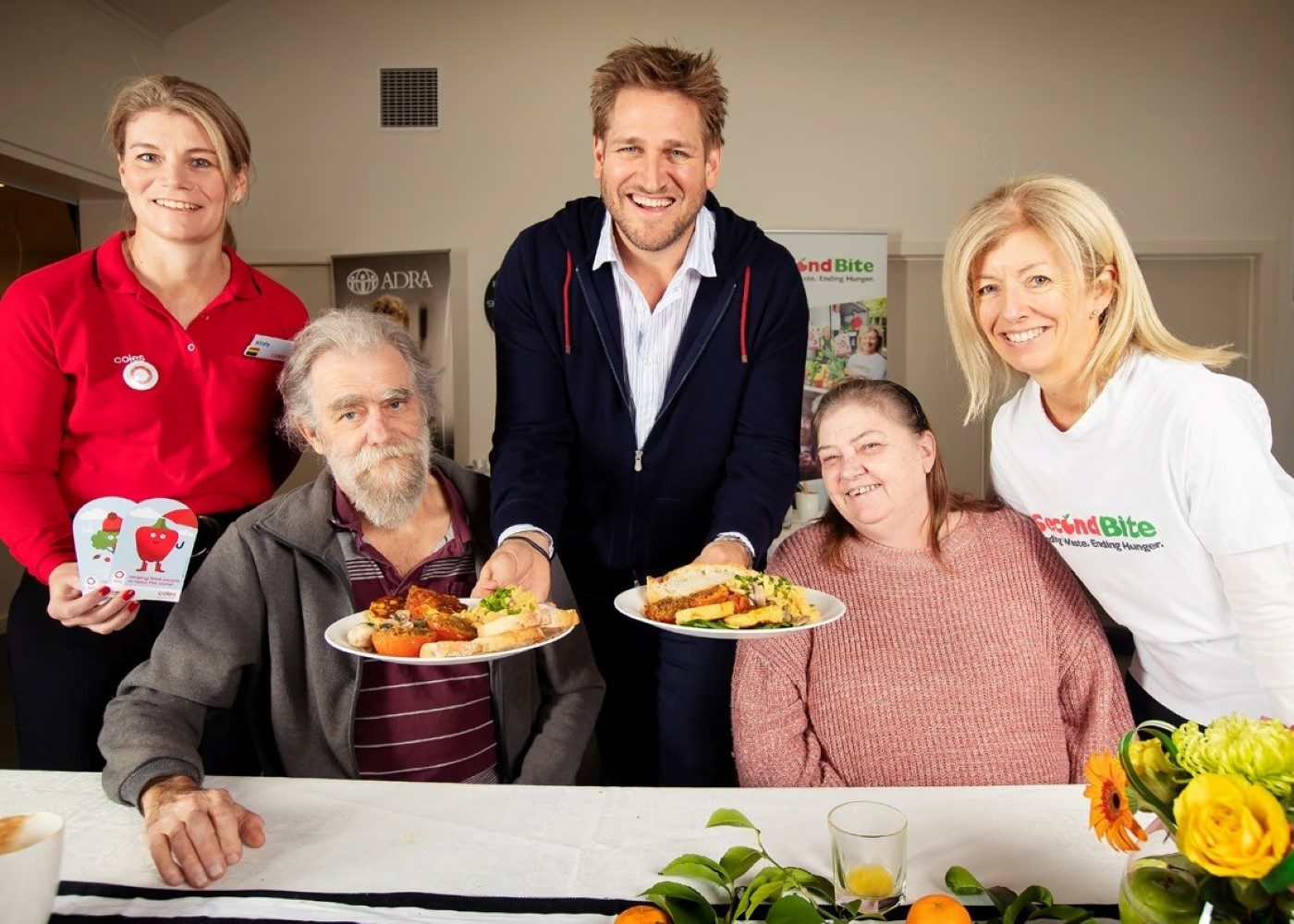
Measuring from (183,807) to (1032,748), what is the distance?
4.78 ft

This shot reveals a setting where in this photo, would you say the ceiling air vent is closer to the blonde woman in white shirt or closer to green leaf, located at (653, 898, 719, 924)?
the blonde woman in white shirt

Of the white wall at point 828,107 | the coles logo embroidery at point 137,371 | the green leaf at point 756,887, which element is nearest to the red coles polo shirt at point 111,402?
the coles logo embroidery at point 137,371

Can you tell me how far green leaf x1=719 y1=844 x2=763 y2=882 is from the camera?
1.14 m

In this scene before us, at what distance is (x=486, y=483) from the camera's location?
214cm

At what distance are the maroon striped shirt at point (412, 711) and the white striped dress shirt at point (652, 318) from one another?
66 cm

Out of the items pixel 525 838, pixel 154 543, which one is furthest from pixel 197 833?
pixel 154 543

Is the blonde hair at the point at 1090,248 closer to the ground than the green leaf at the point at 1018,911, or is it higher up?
higher up

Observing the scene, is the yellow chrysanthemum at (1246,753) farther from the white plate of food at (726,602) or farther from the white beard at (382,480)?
the white beard at (382,480)

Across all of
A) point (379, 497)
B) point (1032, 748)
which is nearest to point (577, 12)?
point (379, 497)

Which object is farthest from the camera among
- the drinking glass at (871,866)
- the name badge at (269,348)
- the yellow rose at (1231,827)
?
A: the name badge at (269,348)

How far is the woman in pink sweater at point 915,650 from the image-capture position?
1.90 metres

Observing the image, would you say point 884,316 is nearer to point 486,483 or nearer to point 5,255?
point 486,483

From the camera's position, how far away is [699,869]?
3.75ft

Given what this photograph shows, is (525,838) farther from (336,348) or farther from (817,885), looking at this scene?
(336,348)
